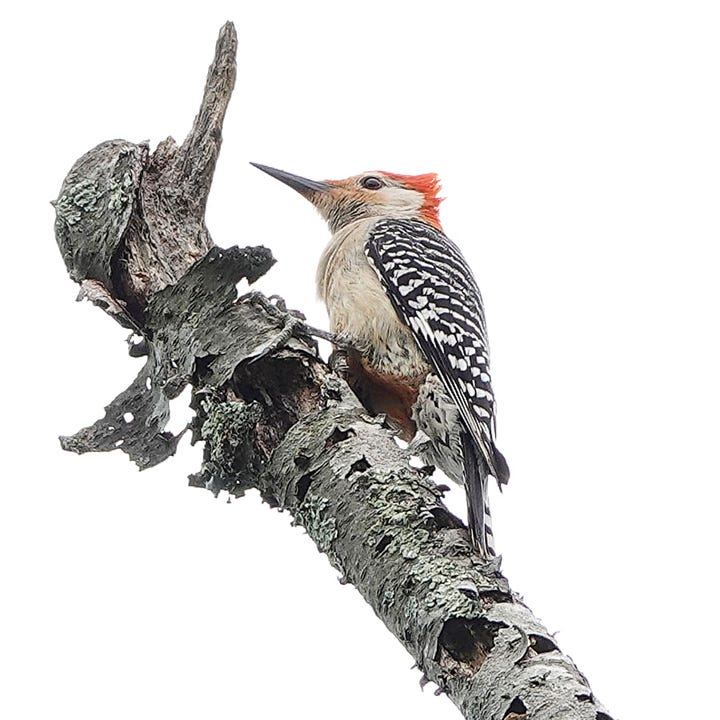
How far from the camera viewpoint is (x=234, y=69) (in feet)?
16.0

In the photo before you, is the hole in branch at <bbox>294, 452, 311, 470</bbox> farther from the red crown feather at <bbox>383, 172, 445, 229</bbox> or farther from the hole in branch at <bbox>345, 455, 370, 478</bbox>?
the red crown feather at <bbox>383, 172, 445, 229</bbox>

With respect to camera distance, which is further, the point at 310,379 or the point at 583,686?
the point at 310,379

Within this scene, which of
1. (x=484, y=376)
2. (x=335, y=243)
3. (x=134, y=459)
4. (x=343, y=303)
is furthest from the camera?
(x=335, y=243)

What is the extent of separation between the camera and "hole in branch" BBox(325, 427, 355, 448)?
3746 millimetres

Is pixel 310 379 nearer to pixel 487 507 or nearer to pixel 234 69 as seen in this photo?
pixel 487 507

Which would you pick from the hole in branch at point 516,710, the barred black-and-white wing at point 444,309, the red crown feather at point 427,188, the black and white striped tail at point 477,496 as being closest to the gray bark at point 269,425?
the hole in branch at point 516,710

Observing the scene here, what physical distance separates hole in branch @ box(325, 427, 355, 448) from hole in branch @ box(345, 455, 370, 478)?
0.14 meters

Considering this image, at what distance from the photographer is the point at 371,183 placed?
23.0 feet

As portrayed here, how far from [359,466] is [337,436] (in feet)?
0.64

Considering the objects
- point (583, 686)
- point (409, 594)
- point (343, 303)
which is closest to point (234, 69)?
point (343, 303)

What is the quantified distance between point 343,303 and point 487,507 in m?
1.65

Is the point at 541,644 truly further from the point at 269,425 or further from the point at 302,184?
the point at 302,184

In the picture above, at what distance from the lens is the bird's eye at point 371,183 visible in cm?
696

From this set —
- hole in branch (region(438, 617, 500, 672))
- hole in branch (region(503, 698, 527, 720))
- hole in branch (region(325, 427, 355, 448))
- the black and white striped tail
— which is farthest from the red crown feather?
hole in branch (region(503, 698, 527, 720))
